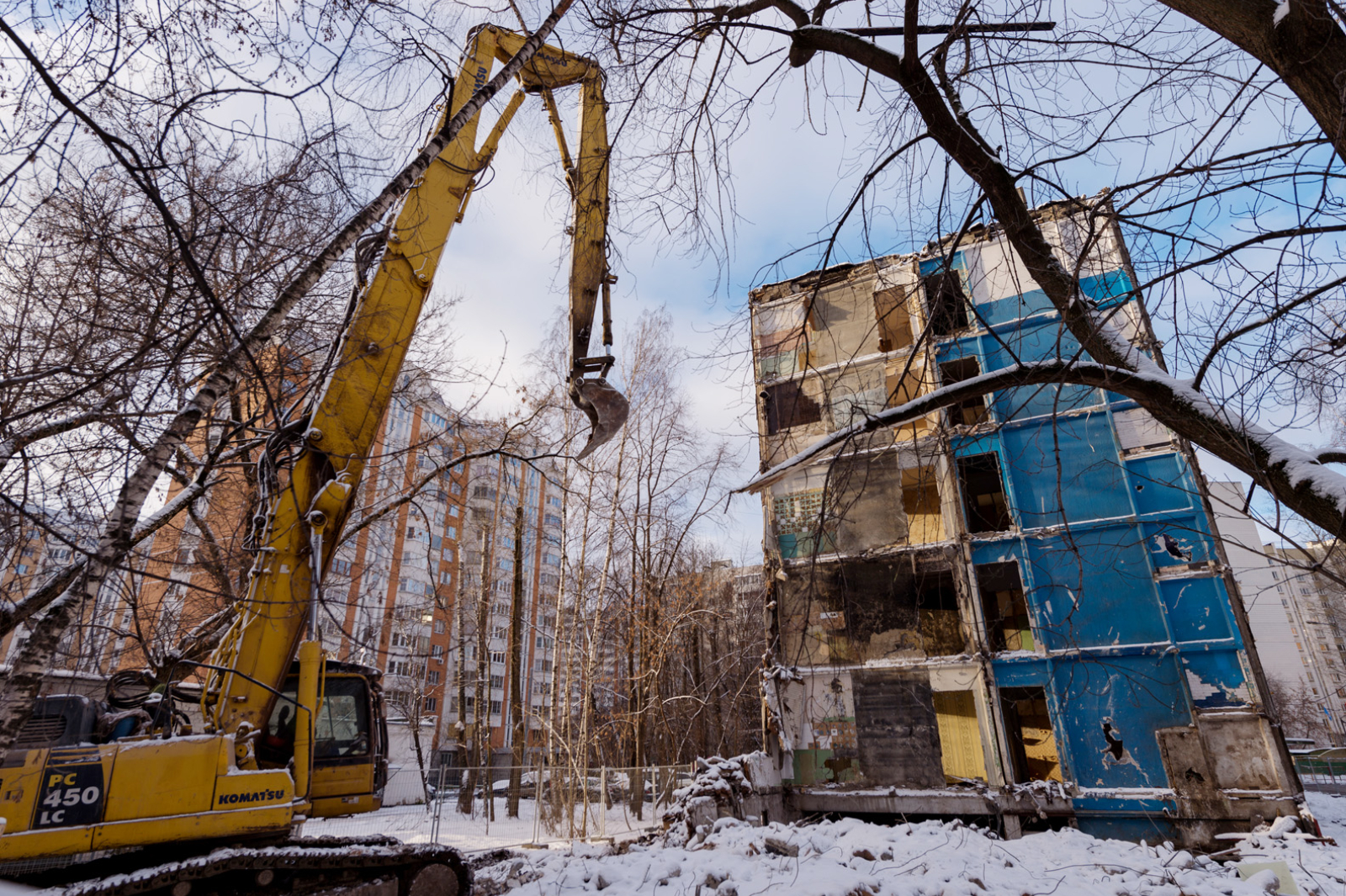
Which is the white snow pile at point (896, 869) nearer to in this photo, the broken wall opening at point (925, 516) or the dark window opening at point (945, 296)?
the dark window opening at point (945, 296)

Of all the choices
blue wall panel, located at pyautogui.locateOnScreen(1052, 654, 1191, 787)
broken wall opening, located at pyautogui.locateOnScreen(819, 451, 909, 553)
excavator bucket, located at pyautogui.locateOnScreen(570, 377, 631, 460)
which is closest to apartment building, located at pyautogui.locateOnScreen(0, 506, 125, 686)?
excavator bucket, located at pyautogui.locateOnScreen(570, 377, 631, 460)

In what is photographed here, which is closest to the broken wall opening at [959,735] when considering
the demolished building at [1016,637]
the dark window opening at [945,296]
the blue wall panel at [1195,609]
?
the demolished building at [1016,637]

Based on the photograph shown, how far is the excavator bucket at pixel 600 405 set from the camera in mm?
5961

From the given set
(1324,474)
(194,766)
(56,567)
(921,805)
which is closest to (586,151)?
(56,567)

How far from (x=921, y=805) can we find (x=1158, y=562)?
5881 mm

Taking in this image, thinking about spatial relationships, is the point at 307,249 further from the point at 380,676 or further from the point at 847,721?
the point at 847,721

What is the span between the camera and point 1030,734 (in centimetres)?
1423

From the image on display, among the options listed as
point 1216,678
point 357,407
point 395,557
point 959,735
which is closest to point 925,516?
point 959,735

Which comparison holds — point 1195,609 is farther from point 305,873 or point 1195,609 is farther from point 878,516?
point 305,873

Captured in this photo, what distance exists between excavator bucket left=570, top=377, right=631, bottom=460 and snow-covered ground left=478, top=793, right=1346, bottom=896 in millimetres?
3639

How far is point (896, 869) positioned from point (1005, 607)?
31.8 ft

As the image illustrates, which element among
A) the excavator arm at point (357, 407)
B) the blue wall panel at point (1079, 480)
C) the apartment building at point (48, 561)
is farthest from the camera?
the blue wall panel at point (1079, 480)

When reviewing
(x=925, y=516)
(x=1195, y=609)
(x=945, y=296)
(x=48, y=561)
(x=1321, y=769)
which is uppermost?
(x=925, y=516)

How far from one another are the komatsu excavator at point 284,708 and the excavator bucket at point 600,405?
16 mm
